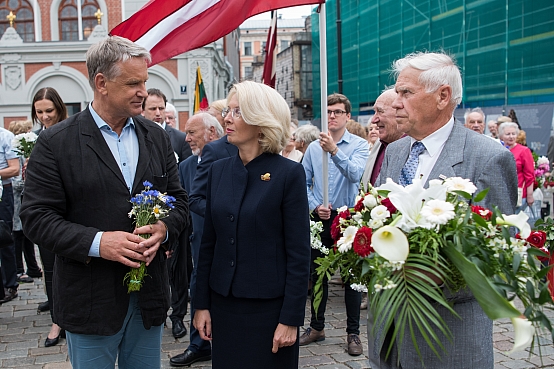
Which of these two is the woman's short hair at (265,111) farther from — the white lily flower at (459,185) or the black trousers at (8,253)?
the black trousers at (8,253)

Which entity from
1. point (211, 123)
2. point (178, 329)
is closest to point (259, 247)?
point (211, 123)

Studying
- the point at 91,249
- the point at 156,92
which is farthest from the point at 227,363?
the point at 156,92

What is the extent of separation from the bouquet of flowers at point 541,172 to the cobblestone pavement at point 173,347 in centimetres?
438

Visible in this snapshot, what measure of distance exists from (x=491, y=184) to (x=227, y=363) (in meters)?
1.65

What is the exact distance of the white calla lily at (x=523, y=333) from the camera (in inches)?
73.4

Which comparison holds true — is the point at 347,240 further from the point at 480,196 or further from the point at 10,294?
the point at 10,294

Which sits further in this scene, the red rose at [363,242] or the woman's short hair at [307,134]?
the woman's short hair at [307,134]

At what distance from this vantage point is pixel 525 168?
8.80 meters

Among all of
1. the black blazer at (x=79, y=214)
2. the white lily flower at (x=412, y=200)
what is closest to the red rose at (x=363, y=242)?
the white lily flower at (x=412, y=200)

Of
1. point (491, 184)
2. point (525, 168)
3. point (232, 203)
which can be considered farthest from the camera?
point (525, 168)

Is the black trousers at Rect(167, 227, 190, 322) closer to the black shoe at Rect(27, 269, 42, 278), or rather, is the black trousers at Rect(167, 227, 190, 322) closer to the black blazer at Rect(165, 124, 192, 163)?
the black blazer at Rect(165, 124, 192, 163)

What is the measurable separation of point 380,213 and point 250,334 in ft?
3.87

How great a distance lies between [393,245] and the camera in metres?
2.01

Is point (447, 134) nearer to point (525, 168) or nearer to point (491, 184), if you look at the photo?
point (491, 184)
